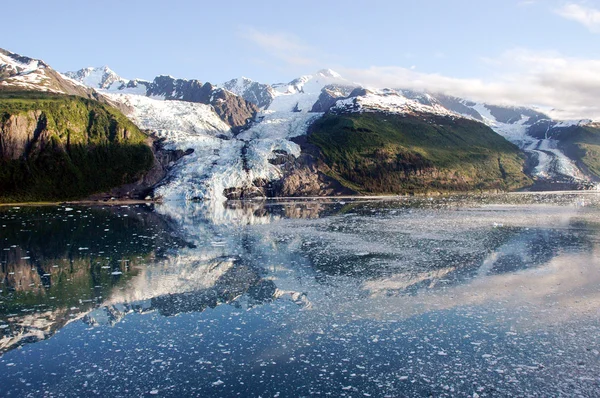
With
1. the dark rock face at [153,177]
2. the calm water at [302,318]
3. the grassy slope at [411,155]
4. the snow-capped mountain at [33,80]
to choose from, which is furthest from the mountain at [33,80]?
the calm water at [302,318]

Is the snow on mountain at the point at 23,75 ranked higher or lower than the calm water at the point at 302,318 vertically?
higher

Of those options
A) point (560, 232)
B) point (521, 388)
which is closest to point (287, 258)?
point (521, 388)

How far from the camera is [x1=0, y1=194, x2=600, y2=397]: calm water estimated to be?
14319 mm

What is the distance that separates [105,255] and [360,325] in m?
23.6

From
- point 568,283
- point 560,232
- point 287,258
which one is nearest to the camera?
point 568,283

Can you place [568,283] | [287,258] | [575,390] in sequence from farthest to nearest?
1. [287,258]
2. [568,283]
3. [575,390]

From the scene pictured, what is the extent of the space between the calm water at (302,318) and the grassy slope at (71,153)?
248 ft

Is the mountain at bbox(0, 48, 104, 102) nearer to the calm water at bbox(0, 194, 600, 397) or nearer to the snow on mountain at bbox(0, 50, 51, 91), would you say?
the snow on mountain at bbox(0, 50, 51, 91)

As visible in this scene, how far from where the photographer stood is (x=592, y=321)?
63.7 ft

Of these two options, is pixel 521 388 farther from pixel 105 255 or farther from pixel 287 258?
pixel 105 255

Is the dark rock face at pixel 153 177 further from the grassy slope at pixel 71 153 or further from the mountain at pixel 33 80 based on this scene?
the mountain at pixel 33 80

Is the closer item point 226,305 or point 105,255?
point 226,305

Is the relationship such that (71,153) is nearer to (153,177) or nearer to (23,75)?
(153,177)

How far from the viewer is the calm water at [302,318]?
1432 centimetres
